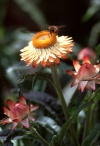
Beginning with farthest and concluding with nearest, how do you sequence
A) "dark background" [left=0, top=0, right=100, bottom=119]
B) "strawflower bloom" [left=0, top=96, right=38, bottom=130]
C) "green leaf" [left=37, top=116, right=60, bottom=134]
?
"dark background" [left=0, top=0, right=100, bottom=119], "green leaf" [left=37, top=116, right=60, bottom=134], "strawflower bloom" [left=0, top=96, right=38, bottom=130]

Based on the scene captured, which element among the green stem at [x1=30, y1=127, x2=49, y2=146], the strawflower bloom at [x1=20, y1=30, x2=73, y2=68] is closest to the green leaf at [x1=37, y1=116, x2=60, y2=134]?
the green stem at [x1=30, y1=127, x2=49, y2=146]

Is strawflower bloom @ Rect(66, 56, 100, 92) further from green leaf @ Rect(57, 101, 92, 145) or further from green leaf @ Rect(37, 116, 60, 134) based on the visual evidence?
green leaf @ Rect(37, 116, 60, 134)

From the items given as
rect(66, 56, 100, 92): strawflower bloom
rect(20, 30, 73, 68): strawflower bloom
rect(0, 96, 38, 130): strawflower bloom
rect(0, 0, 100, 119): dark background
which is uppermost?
rect(0, 0, 100, 119): dark background

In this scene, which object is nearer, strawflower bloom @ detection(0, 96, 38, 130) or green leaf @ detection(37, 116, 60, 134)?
strawflower bloom @ detection(0, 96, 38, 130)

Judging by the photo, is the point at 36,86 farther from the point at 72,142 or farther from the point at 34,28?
the point at 34,28

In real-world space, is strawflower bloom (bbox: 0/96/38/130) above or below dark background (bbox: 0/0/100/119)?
below

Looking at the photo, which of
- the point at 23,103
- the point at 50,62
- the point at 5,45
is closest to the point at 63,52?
the point at 50,62

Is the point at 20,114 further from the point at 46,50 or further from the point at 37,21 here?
the point at 37,21
